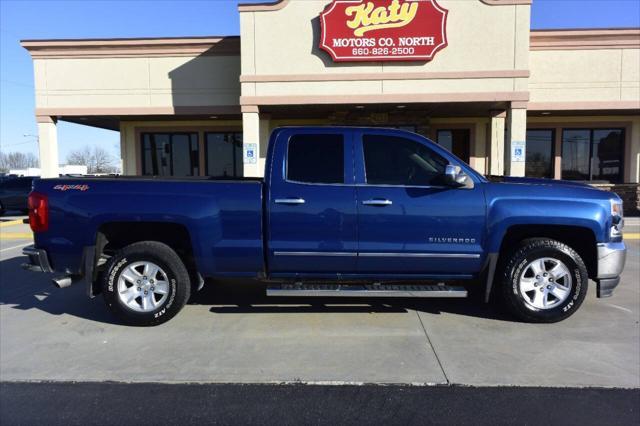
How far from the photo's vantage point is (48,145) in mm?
15922

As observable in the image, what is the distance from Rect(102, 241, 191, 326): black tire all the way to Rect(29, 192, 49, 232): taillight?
0.78 meters

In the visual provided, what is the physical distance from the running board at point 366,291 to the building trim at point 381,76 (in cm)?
986

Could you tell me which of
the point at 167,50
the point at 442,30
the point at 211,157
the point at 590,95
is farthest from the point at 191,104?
the point at 590,95

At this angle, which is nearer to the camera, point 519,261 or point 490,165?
point 519,261

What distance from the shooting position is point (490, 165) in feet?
51.5

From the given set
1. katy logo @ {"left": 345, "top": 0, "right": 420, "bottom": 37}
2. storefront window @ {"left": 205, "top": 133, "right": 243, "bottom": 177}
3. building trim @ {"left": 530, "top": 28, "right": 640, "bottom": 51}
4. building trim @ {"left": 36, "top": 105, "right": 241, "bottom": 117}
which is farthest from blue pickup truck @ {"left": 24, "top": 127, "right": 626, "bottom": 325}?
storefront window @ {"left": 205, "top": 133, "right": 243, "bottom": 177}

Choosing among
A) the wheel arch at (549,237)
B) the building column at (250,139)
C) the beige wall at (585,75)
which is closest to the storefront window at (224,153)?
the building column at (250,139)

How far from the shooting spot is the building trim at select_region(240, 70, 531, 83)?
13.5 metres

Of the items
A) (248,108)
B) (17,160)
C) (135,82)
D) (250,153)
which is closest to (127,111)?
(135,82)

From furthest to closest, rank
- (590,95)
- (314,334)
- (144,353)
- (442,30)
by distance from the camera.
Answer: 1. (590,95)
2. (442,30)
3. (314,334)
4. (144,353)

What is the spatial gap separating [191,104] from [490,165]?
32.6ft

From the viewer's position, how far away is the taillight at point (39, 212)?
5035 millimetres

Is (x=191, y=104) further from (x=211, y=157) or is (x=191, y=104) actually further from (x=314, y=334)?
(x=314, y=334)

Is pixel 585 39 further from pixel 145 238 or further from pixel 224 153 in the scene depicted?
pixel 145 238
